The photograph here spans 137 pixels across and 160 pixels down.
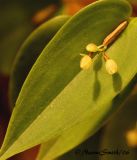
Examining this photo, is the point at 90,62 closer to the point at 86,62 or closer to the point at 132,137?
the point at 86,62

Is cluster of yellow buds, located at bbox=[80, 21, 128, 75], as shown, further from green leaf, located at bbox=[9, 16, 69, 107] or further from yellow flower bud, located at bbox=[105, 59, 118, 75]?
green leaf, located at bbox=[9, 16, 69, 107]

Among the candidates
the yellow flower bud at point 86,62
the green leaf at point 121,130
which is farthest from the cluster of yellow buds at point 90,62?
the green leaf at point 121,130

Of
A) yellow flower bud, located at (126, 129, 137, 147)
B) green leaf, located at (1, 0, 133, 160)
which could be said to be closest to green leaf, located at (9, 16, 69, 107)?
green leaf, located at (1, 0, 133, 160)

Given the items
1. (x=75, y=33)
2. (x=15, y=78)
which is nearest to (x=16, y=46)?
(x=15, y=78)

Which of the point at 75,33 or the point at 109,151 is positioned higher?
the point at 75,33

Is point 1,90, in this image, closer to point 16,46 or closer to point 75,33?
point 16,46
